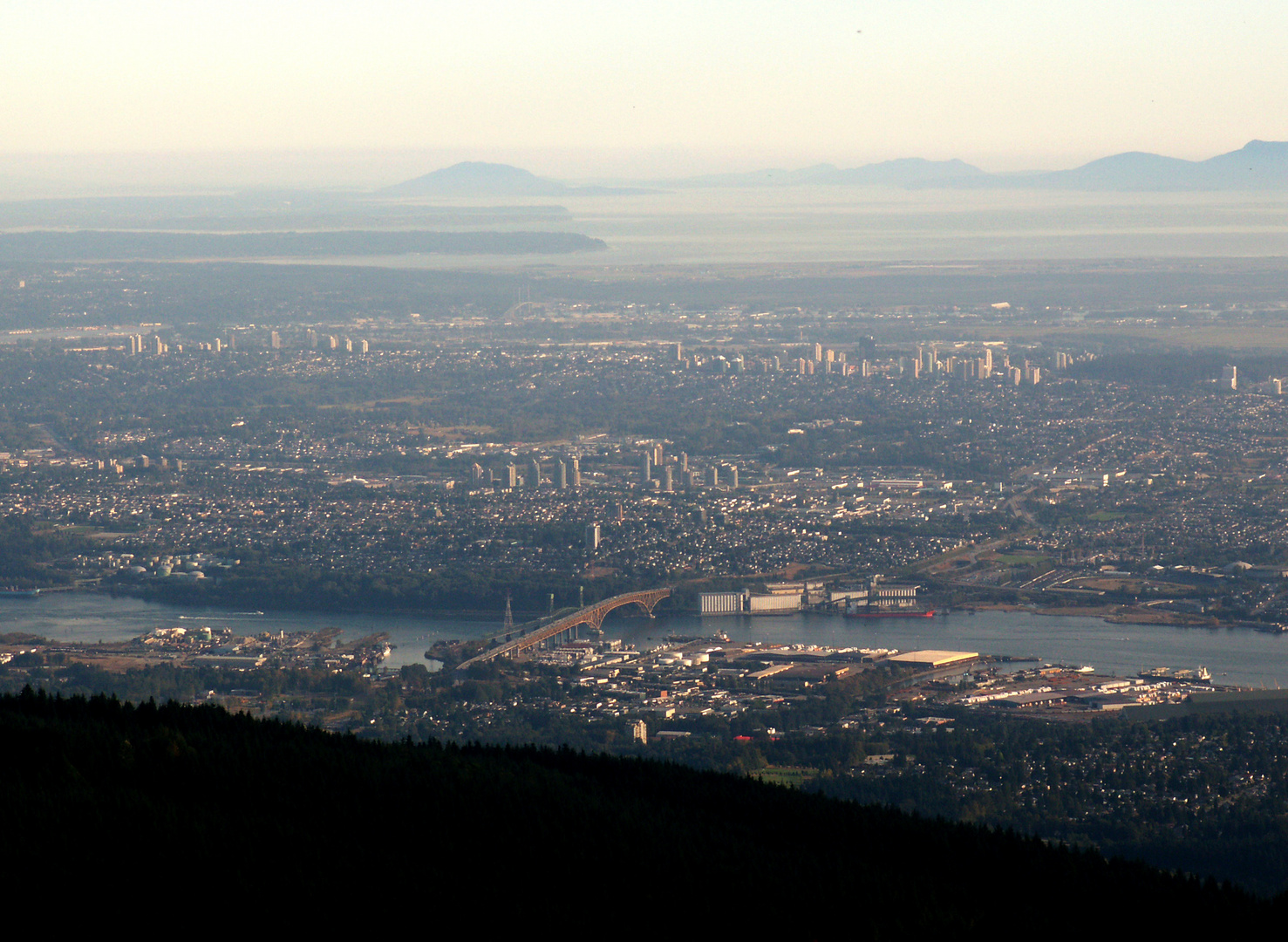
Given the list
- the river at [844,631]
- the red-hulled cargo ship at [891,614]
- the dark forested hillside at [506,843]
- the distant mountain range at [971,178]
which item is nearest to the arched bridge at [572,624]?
the river at [844,631]

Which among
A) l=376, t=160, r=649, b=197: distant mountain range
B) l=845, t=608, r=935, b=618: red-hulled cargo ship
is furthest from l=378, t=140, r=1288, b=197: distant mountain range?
l=845, t=608, r=935, b=618: red-hulled cargo ship

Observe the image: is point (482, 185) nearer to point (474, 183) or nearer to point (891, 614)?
point (474, 183)

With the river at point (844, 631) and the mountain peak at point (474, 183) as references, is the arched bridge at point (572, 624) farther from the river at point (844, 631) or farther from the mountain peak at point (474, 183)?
the mountain peak at point (474, 183)

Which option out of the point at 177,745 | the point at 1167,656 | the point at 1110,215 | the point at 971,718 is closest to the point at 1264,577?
the point at 1167,656

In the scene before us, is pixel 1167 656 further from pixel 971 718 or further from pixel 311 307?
pixel 311 307

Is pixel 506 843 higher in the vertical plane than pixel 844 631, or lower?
higher

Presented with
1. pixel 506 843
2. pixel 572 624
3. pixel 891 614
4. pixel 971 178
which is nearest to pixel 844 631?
pixel 891 614
